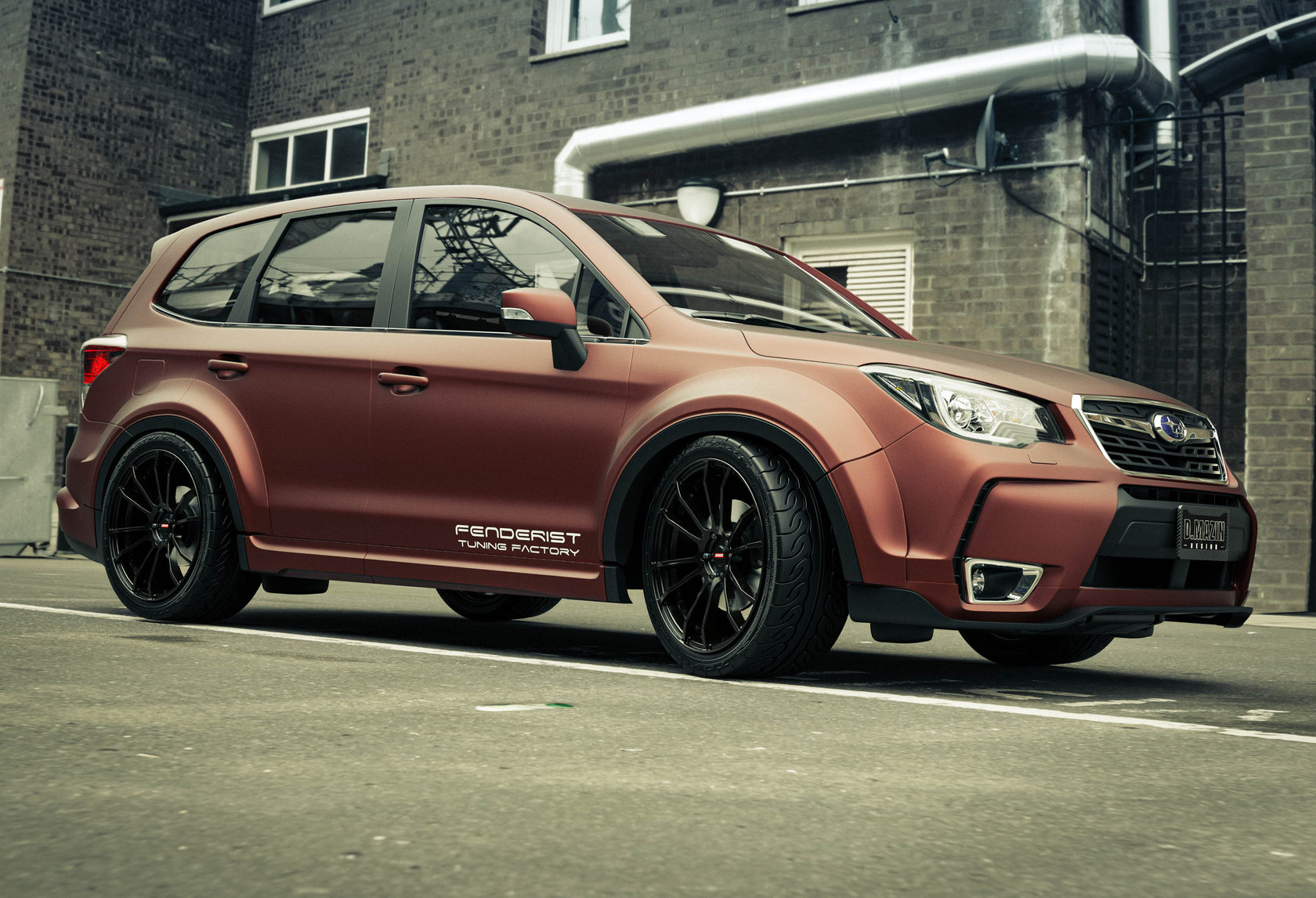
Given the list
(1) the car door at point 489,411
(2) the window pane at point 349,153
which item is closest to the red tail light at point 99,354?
(1) the car door at point 489,411

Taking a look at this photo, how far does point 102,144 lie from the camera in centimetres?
2184

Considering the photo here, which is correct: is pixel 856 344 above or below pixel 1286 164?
below

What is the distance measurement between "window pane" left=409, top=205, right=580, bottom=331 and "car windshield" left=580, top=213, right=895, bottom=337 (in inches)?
8.6

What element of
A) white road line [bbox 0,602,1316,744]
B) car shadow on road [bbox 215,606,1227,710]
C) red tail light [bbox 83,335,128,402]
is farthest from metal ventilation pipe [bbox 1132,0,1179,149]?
white road line [bbox 0,602,1316,744]

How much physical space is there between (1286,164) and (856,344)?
835 cm

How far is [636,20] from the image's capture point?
1705cm

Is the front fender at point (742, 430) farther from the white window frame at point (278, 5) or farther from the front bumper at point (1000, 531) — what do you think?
the white window frame at point (278, 5)

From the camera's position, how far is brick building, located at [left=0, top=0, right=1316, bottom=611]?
11828 millimetres

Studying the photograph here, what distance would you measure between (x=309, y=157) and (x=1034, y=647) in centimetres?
1798

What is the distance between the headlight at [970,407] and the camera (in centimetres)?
455

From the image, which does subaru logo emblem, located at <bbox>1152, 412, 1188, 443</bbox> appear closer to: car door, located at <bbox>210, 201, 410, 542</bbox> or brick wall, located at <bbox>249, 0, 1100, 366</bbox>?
car door, located at <bbox>210, 201, 410, 542</bbox>

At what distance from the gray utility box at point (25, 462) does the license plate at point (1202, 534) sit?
421 inches

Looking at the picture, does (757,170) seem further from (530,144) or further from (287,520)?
(287,520)

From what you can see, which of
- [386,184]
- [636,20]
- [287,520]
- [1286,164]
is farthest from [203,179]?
[287,520]
